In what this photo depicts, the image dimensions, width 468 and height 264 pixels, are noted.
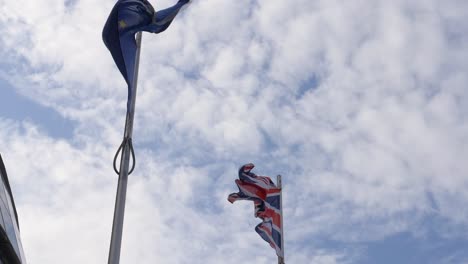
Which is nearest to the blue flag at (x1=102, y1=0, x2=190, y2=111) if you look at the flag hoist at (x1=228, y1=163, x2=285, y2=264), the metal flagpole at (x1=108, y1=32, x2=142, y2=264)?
the metal flagpole at (x1=108, y1=32, x2=142, y2=264)

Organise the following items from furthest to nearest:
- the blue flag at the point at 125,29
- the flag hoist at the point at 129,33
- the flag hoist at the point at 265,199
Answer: the flag hoist at the point at 265,199
the blue flag at the point at 125,29
the flag hoist at the point at 129,33

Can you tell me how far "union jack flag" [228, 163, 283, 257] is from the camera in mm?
20031

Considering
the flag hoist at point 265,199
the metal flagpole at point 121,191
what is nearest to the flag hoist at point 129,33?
the metal flagpole at point 121,191

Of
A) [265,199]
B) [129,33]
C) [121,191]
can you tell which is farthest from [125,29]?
[265,199]

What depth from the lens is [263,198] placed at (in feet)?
68.5

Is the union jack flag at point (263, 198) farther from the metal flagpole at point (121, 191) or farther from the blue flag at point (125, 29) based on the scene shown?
the metal flagpole at point (121, 191)

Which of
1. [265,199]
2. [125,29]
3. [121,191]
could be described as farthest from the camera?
[265,199]

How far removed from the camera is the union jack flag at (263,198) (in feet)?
65.7

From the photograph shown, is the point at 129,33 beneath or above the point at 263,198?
beneath

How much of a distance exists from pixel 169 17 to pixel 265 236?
9.51 meters

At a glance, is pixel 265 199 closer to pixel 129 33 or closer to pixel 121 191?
pixel 129 33

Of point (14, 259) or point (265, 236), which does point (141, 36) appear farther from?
point (265, 236)

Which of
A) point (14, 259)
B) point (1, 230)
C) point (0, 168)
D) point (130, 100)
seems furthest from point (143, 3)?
point (0, 168)

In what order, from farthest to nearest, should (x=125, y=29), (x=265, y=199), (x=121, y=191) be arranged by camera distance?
(x=265, y=199), (x=125, y=29), (x=121, y=191)
